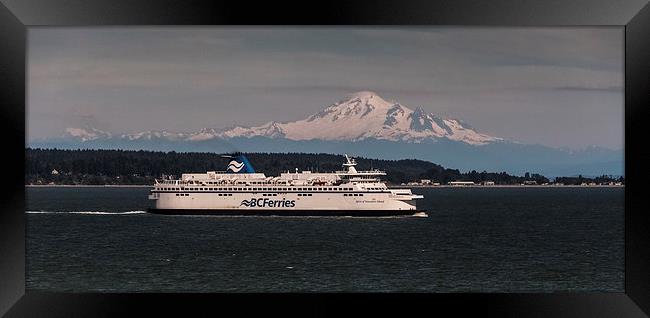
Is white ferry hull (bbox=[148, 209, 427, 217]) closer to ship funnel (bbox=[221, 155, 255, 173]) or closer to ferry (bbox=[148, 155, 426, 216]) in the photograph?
ferry (bbox=[148, 155, 426, 216])

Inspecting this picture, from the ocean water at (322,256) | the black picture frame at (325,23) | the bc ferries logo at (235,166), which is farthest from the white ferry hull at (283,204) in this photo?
the black picture frame at (325,23)

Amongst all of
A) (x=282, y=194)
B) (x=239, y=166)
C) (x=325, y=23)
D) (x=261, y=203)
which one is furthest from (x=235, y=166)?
(x=325, y=23)

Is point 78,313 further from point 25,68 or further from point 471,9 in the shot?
point 471,9

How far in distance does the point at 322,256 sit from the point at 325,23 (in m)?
22.4

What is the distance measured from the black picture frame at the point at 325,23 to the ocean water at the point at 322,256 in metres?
12.8

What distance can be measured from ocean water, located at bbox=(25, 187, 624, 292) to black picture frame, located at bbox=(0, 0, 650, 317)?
42.0 feet

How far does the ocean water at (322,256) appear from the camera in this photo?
22859mm

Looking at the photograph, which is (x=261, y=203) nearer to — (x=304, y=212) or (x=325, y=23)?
(x=304, y=212)

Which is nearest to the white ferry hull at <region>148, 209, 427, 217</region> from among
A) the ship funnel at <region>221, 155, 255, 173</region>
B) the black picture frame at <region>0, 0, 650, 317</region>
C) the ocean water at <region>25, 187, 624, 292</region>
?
the ocean water at <region>25, 187, 624, 292</region>

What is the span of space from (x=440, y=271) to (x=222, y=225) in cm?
2130

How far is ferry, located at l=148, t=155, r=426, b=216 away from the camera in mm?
43000

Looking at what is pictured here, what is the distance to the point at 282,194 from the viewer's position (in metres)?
44.1

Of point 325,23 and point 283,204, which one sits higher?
point 325,23
